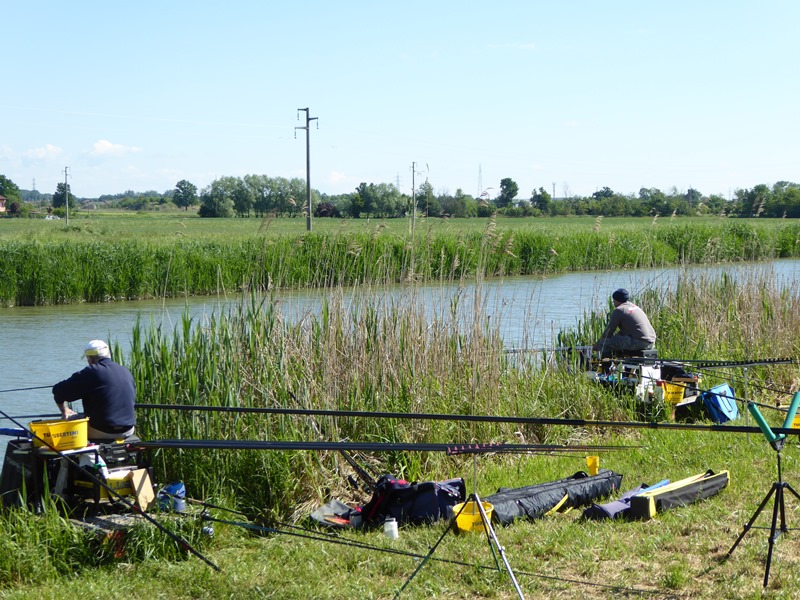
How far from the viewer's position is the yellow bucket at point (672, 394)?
8152 mm

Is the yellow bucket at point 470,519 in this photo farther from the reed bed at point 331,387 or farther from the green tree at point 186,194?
the green tree at point 186,194

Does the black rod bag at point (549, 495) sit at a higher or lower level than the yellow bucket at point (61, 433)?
lower

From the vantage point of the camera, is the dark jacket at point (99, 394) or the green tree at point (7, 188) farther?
the green tree at point (7, 188)

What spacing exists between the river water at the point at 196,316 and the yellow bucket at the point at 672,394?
1155 mm

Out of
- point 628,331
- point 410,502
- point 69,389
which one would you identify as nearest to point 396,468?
point 410,502

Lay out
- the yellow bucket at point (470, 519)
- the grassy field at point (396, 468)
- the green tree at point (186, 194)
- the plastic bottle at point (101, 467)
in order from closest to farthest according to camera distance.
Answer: the grassy field at point (396, 468)
the yellow bucket at point (470, 519)
the plastic bottle at point (101, 467)
the green tree at point (186, 194)

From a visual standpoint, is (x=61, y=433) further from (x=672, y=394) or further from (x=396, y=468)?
(x=672, y=394)

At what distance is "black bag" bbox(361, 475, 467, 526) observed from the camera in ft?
17.4

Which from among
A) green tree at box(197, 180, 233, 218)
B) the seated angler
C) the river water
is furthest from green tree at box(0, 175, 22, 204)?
the seated angler

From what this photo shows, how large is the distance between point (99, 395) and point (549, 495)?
2655 mm

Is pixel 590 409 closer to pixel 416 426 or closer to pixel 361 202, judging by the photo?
pixel 416 426

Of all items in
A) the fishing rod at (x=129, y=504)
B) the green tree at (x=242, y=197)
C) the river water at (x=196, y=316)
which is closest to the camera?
the fishing rod at (x=129, y=504)

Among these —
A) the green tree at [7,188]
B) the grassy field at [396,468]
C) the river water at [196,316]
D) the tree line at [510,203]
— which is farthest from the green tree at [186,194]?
the grassy field at [396,468]

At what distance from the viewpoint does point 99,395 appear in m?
5.69
